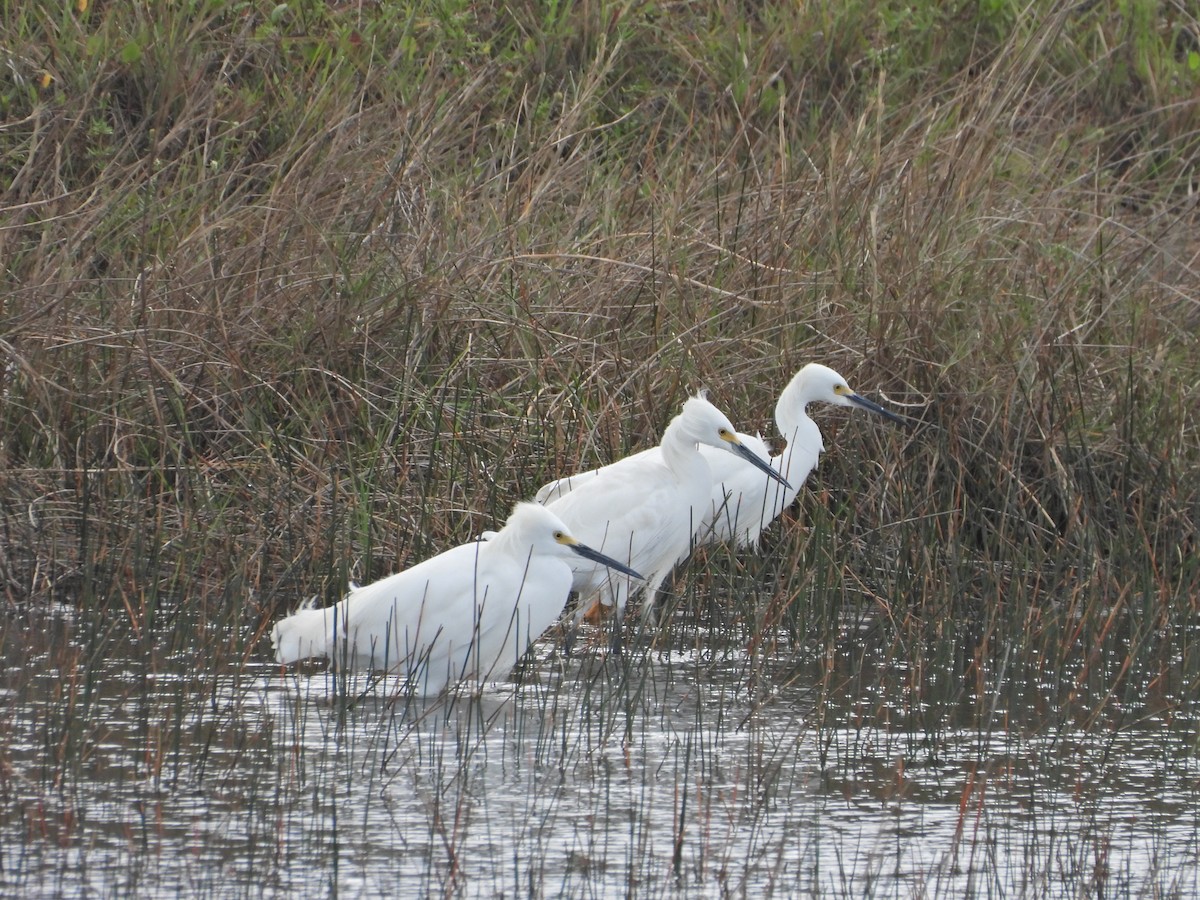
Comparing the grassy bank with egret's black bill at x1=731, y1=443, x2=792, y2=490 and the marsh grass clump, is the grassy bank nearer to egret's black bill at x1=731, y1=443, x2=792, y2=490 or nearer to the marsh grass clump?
the marsh grass clump

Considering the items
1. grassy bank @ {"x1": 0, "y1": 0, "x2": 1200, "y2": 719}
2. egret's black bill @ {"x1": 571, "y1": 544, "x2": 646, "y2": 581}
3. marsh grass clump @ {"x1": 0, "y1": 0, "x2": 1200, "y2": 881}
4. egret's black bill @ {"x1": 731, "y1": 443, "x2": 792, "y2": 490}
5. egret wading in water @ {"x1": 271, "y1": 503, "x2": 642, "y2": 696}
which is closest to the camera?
egret wading in water @ {"x1": 271, "y1": 503, "x2": 642, "y2": 696}

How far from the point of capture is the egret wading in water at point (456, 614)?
504 cm

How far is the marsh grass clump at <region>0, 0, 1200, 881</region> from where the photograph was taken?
19.3ft

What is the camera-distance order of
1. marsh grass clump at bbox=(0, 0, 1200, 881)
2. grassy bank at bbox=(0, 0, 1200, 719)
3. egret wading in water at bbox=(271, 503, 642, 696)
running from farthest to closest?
grassy bank at bbox=(0, 0, 1200, 719) < marsh grass clump at bbox=(0, 0, 1200, 881) < egret wading in water at bbox=(271, 503, 642, 696)

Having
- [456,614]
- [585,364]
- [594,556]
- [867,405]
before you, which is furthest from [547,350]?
[456,614]

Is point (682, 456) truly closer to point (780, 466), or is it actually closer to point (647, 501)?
point (647, 501)

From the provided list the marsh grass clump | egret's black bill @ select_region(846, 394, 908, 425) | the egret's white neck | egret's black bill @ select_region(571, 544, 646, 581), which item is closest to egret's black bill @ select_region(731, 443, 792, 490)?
the egret's white neck

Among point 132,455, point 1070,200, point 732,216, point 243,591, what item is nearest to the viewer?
point 243,591

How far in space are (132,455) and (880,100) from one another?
3661 mm

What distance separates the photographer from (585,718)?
4.66 metres

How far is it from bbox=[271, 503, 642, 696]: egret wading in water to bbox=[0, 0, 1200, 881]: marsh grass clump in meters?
0.26

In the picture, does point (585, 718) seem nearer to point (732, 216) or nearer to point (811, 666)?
point (811, 666)

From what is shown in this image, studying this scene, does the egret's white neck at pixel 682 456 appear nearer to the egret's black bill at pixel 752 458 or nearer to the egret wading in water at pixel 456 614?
the egret's black bill at pixel 752 458

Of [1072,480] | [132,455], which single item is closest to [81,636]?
[132,455]
